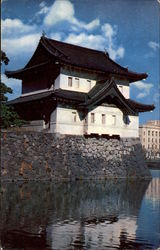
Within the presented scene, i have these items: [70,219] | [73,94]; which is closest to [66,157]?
[73,94]

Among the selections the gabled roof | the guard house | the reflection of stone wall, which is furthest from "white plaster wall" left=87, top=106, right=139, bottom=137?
the reflection of stone wall

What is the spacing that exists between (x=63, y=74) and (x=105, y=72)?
11.8 ft

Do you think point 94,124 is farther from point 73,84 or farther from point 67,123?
point 73,84

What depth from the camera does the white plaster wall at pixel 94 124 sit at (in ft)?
90.1

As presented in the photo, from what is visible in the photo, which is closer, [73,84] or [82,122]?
[82,122]

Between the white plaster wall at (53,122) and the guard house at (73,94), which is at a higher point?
the guard house at (73,94)

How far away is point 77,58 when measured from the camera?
29844 millimetres

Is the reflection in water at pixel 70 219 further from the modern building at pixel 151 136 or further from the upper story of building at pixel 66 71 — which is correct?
the modern building at pixel 151 136

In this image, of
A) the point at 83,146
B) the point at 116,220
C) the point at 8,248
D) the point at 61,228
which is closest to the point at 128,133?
the point at 83,146

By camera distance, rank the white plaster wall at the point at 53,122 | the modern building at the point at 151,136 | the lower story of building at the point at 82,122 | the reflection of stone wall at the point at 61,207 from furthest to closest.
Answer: the modern building at the point at 151,136
the lower story of building at the point at 82,122
the white plaster wall at the point at 53,122
the reflection of stone wall at the point at 61,207

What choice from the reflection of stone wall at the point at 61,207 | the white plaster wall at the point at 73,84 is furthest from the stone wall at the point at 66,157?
the white plaster wall at the point at 73,84

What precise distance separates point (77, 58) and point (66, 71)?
1.84 metres

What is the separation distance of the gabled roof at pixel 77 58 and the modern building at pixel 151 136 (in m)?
18.0

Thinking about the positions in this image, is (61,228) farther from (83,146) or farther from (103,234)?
(83,146)
